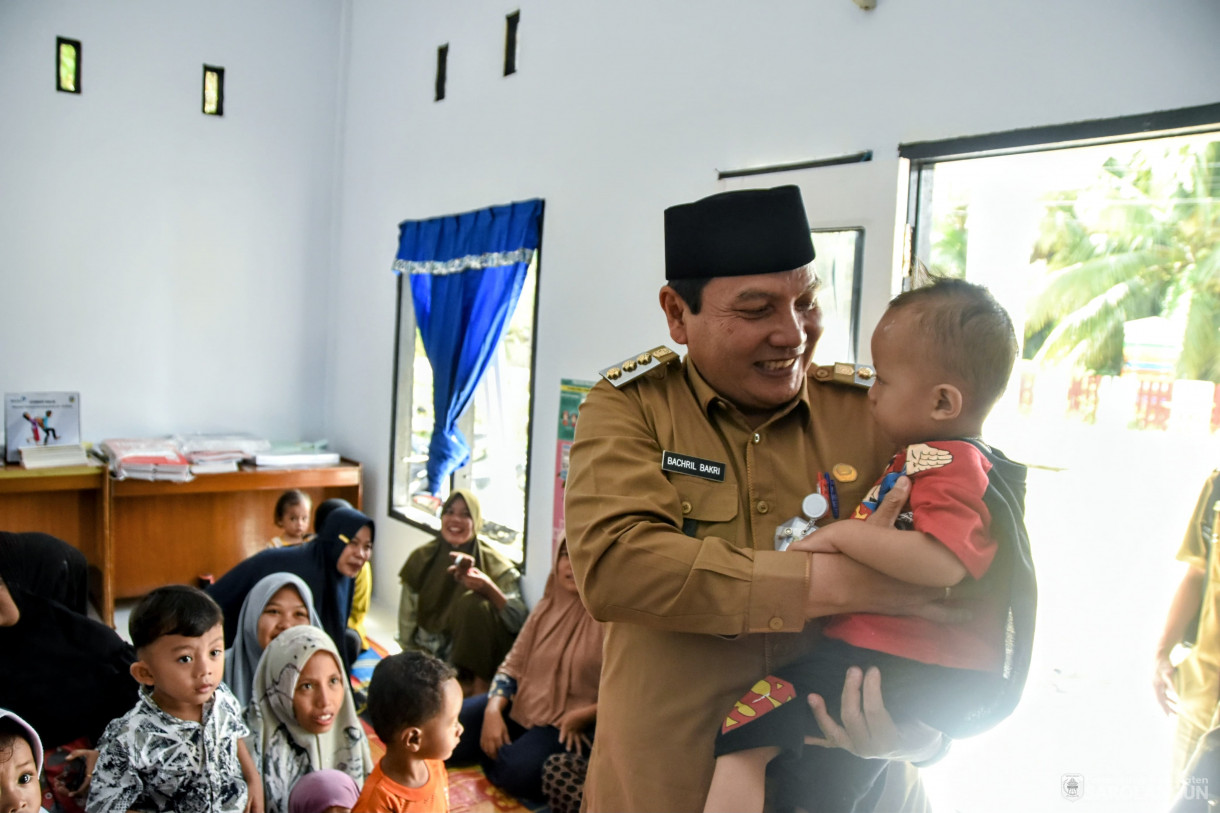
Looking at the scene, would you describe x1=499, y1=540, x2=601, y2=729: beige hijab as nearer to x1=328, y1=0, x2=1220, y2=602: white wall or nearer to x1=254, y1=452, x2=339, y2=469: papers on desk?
x1=328, y1=0, x2=1220, y2=602: white wall

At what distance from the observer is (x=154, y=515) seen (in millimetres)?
5086

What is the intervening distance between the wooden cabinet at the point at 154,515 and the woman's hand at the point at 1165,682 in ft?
14.1

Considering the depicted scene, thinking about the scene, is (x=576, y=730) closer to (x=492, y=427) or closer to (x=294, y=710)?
(x=294, y=710)

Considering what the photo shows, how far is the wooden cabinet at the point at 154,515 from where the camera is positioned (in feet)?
15.6

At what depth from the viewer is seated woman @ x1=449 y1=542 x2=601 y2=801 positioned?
3.19 metres

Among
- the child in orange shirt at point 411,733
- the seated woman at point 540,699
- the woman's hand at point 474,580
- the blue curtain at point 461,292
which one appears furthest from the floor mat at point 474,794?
the blue curtain at point 461,292

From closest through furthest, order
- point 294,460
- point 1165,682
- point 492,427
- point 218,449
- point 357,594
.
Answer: point 1165,682 → point 357,594 → point 492,427 → point 218,449 → point 294,460

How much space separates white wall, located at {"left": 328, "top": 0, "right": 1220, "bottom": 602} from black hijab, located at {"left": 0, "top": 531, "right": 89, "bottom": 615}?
186 cm

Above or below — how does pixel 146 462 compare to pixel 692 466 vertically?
below

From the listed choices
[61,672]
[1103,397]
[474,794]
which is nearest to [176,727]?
[61,672]

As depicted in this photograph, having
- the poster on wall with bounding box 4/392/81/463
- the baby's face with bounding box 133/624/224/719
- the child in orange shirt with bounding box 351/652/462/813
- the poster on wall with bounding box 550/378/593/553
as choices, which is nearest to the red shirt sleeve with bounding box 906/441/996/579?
the child in orange shirt with bounding box 351/652/462/813

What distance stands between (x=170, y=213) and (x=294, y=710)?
13.5 ft

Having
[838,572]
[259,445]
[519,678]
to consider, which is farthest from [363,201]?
[838,572]

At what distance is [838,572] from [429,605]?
335 cm
